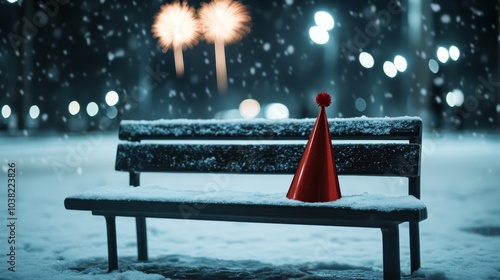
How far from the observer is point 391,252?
308cm

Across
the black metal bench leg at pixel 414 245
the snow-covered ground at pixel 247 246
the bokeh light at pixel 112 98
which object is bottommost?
the snow-covered ground at pixel 247 246

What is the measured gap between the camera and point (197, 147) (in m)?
4.02

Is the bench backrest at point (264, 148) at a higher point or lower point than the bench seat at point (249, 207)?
higher

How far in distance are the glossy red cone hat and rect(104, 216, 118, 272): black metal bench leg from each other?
122cm

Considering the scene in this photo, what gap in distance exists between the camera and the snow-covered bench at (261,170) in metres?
3.04

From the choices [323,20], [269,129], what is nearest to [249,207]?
[269,129]

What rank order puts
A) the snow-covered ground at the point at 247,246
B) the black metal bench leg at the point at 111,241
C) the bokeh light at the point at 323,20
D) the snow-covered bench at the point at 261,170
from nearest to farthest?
1. the snow-covered bench at the point at 261,170
2. the black metal bench leg at the point at 111,241
3. the snow-covered ground at the point at 247,246
4. the bokeh light at the point at 323,20

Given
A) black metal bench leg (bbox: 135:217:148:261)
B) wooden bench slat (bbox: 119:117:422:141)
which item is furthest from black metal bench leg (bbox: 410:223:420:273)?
black metal bench leg (bbox: 135:217:148:261)

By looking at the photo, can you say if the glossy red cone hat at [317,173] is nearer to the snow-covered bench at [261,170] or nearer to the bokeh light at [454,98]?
the snow-covered bench at [261,170]

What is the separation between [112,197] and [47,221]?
2784mm

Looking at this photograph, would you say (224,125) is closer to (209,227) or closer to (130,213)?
(130,213)

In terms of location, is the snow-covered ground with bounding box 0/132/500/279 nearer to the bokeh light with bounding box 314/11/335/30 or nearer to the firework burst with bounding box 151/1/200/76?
the bokeh light with bounding box 314/11/335/30

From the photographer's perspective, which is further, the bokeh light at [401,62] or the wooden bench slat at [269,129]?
the bokeh light at [401,62]

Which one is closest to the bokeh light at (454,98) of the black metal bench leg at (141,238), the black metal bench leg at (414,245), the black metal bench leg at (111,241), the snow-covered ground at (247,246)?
the snow-covered ground at (247,246)
